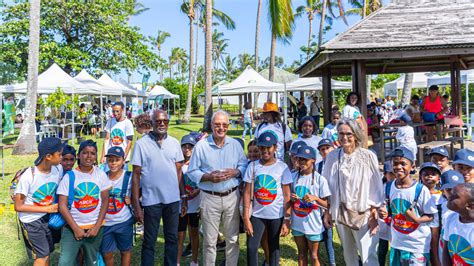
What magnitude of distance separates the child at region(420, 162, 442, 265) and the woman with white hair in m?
0.45

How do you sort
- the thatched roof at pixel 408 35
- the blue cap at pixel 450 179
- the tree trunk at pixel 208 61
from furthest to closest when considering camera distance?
the tree trunk at pixel 208 61 → the thatched roof at pixel 408 35 → the blue cap at pixel 450 179

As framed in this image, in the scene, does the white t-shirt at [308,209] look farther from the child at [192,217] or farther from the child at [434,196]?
the child at [192,217]

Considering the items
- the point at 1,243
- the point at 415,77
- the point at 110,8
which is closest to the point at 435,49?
the point at 1,243

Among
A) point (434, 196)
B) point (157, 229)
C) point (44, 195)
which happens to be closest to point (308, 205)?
point (434, 196)

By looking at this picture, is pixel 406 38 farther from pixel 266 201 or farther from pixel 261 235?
pixel 261 235

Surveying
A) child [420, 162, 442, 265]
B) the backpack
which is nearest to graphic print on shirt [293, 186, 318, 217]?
the backpack

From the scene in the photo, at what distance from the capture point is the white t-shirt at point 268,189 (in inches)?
152

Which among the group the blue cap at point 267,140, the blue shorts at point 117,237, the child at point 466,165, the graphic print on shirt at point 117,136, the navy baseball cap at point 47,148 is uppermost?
the graphic print on shirt at point 117,136

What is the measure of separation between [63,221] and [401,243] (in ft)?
9.80

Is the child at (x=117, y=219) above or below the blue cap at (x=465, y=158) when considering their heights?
below

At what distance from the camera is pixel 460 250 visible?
256 centimetres

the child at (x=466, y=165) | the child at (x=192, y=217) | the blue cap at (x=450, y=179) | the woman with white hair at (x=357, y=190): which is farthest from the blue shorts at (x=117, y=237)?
the child at (x=466, y=165)

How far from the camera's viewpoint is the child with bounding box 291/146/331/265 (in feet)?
12.7

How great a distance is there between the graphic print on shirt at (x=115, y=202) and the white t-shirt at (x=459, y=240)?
2859 millimetres
